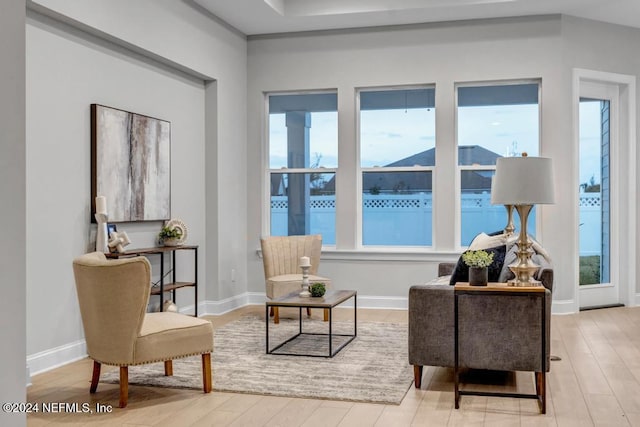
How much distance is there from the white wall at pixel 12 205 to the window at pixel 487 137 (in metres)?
5.53

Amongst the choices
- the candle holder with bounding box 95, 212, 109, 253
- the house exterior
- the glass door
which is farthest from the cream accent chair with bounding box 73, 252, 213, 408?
the glass door

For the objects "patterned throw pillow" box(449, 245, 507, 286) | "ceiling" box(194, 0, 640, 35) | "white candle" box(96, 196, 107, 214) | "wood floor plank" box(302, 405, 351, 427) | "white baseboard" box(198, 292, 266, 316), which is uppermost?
"ceiling" box(194, 0, 640, 35)

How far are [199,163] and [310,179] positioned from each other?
1358 mm

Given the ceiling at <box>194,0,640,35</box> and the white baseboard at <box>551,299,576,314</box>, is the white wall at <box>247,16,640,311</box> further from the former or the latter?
the ceiling at <box>194,0,640,35</box>

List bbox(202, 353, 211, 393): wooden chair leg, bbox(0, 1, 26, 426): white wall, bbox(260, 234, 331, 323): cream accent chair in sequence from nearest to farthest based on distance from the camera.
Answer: bbox(0, 1, 26, 426): white wall
bbox(202, 353, 211, 393): wooden chair leg
bbox(260, 234, 331, 323): cream accent chair

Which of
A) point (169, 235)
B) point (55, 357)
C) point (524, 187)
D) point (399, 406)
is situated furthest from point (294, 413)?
point (169, 235)

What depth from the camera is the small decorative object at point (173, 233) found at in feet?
18.6

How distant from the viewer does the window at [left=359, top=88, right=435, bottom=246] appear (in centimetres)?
696

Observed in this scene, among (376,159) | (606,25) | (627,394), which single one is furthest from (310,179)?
(627,394)

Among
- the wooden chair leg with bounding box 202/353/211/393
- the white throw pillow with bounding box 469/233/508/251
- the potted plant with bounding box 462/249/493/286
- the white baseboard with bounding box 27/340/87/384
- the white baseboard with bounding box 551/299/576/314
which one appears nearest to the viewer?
the potted plant with bounding box 462/249/493/286

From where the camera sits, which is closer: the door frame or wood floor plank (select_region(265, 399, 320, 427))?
wood floor plank (select_region(265, 399, 320, 427))

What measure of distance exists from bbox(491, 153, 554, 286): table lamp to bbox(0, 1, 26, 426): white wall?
2633 millimetres

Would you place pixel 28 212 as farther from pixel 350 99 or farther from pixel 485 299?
pixel 350 99

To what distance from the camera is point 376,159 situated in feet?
23.3
